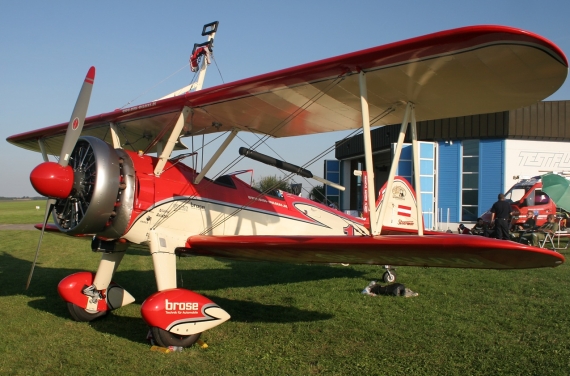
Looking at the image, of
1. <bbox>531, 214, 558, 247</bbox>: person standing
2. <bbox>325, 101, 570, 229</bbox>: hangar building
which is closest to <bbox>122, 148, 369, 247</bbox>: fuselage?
<bbox>531, 214, 558, 247</bbox>: person standing

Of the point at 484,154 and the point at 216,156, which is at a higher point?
the point at 484,154

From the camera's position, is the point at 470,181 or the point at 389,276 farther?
the point at 470,181

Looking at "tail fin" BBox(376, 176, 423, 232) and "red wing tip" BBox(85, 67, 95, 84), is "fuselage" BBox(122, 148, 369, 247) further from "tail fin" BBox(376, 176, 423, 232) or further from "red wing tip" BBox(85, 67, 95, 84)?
"tail fin" BBox(376, 176, 423, 232)

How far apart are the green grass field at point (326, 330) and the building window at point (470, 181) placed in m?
11.8

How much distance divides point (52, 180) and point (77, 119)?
80cm

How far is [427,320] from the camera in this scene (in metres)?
5.58

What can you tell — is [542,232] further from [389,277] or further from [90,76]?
[90,76]

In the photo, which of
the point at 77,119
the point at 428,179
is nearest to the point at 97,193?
the point at 77,119

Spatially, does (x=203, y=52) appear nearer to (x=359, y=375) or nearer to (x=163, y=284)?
(x=163, y=284)

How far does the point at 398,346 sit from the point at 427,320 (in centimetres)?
108

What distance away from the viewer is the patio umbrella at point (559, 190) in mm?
14906

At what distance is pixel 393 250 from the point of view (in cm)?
427

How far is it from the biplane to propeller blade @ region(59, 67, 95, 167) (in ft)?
0.05

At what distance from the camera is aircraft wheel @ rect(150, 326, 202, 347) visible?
4719mm
